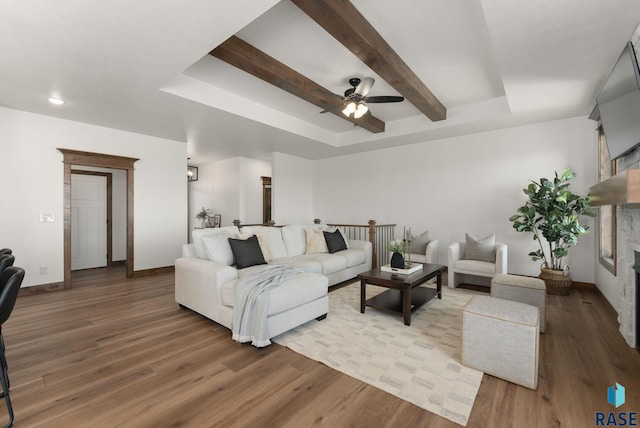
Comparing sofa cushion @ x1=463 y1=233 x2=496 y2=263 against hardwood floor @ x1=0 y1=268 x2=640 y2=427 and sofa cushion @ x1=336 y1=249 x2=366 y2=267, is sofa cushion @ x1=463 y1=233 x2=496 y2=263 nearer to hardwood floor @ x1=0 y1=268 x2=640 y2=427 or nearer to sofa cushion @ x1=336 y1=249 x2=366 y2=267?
hardwood floor @ x1=0 y1=268 x2=640 y2=427

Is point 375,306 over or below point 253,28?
below

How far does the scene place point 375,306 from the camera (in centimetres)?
325

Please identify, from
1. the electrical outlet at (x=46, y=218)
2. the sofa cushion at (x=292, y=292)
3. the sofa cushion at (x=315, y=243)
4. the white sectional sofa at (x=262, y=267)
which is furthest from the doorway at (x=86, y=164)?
the sofa cushion at (x=292, y=292)

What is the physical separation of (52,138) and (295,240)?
162 inches

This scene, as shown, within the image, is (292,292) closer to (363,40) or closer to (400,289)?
(400,289)

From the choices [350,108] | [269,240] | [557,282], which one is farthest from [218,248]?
[557,282]

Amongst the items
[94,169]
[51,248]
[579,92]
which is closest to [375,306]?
[579,92]

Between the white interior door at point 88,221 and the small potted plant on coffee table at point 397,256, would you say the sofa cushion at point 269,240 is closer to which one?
the small potted plant on coffee table at point 397,256

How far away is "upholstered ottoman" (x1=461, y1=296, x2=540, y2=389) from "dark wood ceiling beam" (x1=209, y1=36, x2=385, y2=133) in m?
2.82

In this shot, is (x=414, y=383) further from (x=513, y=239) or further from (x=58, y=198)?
(x=58, y=198)

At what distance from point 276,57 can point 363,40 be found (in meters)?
1.10

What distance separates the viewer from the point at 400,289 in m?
3.25

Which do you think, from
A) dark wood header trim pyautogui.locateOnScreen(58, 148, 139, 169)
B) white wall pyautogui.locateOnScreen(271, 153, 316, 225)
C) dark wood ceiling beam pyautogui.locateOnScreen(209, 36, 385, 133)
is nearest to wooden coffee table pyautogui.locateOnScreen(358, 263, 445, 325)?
dark wood ceiling beam pyautogui.locateOnScreen(209, 36, 385, 133)

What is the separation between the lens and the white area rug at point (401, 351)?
6.27 ft
